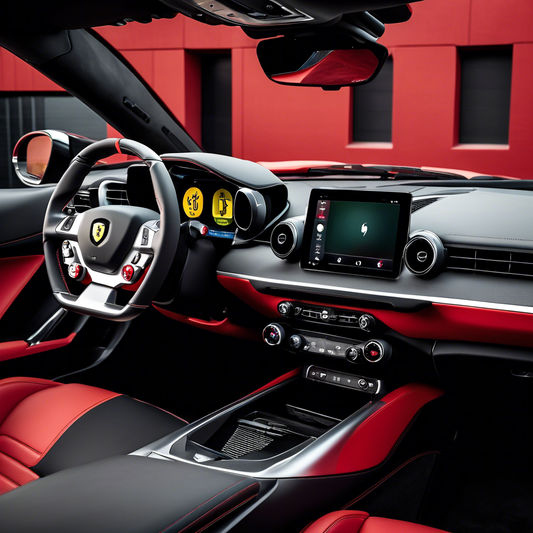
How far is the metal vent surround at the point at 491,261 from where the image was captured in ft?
5.33

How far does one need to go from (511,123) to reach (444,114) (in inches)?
38.1

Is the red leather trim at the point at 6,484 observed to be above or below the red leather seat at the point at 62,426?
below

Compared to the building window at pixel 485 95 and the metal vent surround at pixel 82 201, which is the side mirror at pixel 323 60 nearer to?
the metal vent surround at pixel 82 201

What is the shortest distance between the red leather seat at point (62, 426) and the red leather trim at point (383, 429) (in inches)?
21.9

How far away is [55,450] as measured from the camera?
164 cm

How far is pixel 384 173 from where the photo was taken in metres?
2.44

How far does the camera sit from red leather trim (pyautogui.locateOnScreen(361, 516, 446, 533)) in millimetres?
1192

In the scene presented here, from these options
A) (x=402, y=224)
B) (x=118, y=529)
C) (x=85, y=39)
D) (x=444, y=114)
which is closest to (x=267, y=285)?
(x=402, y=224)

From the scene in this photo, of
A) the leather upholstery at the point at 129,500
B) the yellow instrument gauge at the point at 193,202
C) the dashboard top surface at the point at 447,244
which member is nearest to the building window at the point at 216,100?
the yellow instrument gauge at the point at 193,202

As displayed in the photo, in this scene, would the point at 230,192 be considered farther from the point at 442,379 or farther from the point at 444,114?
the point at 444,114

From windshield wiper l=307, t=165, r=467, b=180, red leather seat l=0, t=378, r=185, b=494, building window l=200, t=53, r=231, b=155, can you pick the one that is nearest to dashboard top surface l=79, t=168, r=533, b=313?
windshield wiper l=307, t=165, r=467, b=180

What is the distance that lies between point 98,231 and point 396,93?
26.6 feet

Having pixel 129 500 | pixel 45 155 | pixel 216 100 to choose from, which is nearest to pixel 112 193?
pixel 45 155

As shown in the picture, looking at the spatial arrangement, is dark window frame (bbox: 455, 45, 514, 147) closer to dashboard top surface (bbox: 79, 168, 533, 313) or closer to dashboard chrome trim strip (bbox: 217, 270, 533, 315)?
dashboard top surface (bbox: 79, 168, 533, 313)
